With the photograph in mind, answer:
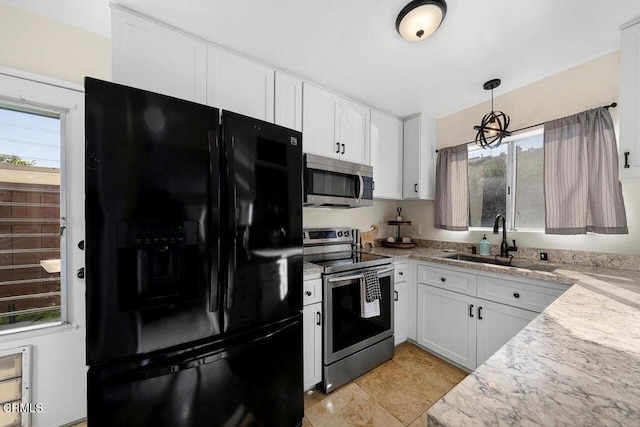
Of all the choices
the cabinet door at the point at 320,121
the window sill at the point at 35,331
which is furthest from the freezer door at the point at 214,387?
the cabinet door at the point at 320,121

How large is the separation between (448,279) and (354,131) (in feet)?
5.31

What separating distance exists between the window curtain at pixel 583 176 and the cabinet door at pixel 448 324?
3.04 feet

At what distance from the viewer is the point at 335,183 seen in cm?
208

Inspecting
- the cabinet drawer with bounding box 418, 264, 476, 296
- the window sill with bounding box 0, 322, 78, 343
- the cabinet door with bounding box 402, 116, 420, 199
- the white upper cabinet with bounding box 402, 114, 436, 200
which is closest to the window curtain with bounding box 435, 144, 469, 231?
the white upper cabinet with bounding box 402, 114, 436, 200

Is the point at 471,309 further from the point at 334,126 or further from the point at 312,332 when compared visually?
the point at 334,126

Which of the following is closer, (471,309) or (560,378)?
(560,378)

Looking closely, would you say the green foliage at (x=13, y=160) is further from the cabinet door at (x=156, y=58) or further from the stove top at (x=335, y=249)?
the stove top at (x=335, y=249)

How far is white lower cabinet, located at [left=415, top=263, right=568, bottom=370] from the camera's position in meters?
1.67

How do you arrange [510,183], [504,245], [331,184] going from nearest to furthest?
[331,184] → [504,245] → [510,183]

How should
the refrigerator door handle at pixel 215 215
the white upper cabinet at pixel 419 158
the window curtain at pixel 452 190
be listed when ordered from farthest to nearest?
the white upper cabinet at pixel 419 158
the window curtain at pixel 452 190
the refrigerator door handle at pixel 215 215

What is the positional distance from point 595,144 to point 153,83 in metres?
2.99

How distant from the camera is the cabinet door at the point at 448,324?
1.97 m

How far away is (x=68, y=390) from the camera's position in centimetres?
149

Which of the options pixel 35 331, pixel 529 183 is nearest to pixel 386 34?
pixel 529 183
